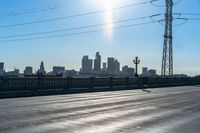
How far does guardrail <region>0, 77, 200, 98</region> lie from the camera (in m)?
29.2

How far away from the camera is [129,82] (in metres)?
48.2

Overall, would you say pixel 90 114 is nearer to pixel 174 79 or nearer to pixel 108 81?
pixel 108 81

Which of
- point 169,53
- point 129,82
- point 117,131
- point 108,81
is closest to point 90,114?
point 117,131

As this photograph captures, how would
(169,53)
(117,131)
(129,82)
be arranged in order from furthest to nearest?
1. (169,53)
2. (129,82)
3. (117,131)

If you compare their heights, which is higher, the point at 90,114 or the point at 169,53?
the point at 169,53

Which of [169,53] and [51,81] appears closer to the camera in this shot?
[51,81]

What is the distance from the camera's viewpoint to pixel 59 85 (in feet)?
114

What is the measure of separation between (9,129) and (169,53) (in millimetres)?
53261

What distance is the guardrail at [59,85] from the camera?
95.9 ft

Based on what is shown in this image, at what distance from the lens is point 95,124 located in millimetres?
13094

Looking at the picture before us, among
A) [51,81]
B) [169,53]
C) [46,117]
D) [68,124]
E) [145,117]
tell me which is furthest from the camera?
[169,53]

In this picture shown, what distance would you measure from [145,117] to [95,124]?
335 cm

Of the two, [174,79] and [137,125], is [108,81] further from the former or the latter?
[137,125]

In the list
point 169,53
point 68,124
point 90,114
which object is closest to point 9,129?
point 68,124
